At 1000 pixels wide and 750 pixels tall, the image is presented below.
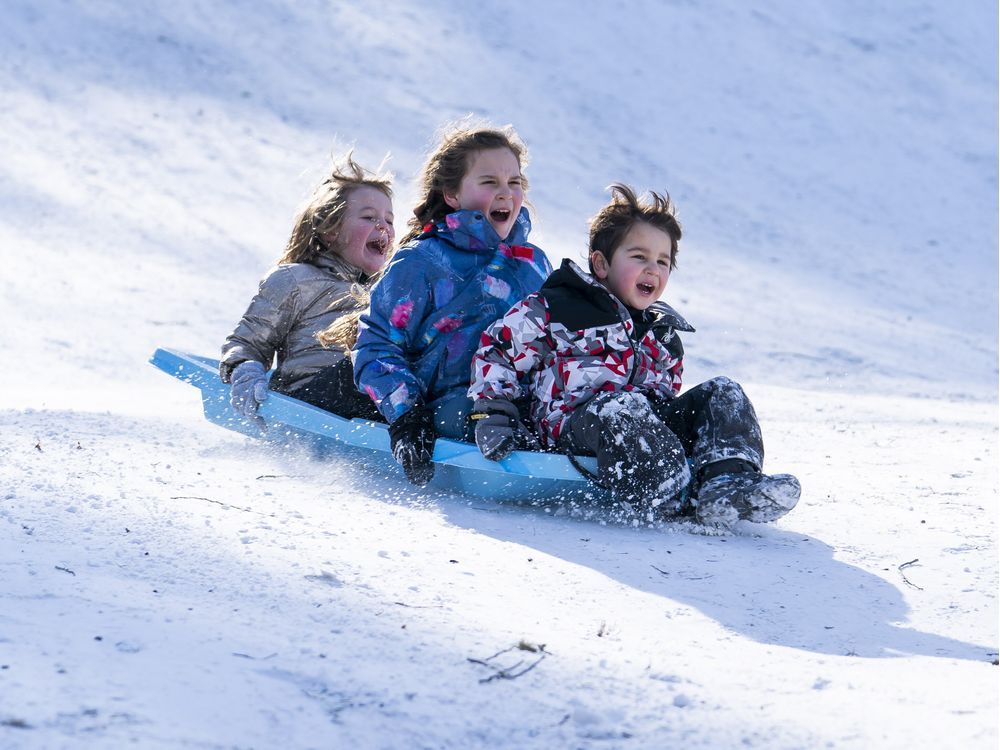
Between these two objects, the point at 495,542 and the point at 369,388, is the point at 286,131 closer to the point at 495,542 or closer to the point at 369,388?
the point at 369,388

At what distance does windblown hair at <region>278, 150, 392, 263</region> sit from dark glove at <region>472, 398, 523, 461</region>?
4.69 feet

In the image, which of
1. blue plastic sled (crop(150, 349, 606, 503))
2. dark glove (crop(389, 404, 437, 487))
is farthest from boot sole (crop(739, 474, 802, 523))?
dark glove (crop(389, 404, 437, 487))

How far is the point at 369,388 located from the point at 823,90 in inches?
553

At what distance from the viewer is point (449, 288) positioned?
383 cm

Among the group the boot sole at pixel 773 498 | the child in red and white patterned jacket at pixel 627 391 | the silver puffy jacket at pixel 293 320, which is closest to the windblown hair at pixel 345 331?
the silver puffy jacket at pixel 293 320

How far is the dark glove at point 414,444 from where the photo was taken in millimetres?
3496

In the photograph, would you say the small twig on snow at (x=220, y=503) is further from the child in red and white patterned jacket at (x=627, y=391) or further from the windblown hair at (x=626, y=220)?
the windblown hair at (x=626, y=220)

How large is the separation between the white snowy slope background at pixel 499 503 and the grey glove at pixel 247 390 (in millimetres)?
195

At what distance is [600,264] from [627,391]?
1.51ft

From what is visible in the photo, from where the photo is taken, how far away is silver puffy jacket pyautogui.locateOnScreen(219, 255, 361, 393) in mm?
4430

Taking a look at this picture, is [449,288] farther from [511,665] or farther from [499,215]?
[511,665]

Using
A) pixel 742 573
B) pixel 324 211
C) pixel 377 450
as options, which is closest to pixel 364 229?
pixel 324 211

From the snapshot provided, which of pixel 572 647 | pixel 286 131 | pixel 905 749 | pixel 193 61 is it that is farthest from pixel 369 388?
pixel 193 61

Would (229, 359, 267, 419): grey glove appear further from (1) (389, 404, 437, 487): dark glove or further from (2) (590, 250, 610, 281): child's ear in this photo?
(2) (590, 250, 610, 281): child's ear
